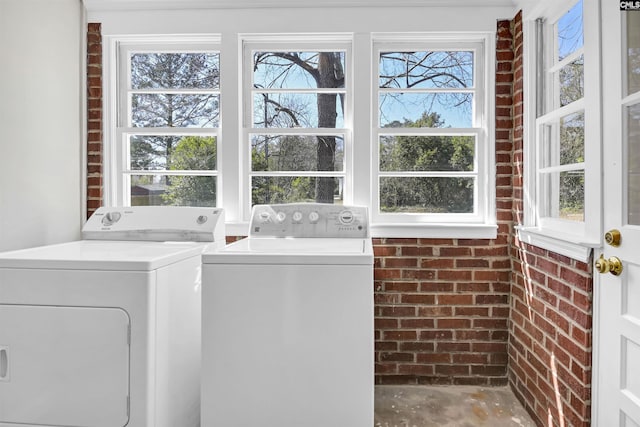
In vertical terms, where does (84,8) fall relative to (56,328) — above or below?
above

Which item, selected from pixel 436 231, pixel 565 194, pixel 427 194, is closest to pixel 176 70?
pixel 427 194

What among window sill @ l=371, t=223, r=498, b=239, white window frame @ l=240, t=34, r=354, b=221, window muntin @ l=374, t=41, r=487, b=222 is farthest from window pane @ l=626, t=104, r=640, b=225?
white window frame @ l=240, t=34, r=354, b=221

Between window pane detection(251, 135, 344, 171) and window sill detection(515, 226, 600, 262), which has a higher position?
window pane detection(251, 135, 344, 171)

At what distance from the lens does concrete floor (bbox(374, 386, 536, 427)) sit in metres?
2.22

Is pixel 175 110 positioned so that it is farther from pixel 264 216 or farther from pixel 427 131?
pixel 427 131

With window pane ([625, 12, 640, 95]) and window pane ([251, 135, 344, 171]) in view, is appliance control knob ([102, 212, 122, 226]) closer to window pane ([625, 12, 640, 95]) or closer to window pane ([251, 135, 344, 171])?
window pane ([251, 135, 344, 171])

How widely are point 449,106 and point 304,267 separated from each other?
1661 mm

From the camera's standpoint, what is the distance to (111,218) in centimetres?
241

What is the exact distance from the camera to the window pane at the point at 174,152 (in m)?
2.80

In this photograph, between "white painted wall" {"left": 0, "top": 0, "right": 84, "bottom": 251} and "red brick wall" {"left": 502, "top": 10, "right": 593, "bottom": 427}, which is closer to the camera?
"red brick wall" {"left": 502, "top": 10, "right": 593, "bottom": 427}

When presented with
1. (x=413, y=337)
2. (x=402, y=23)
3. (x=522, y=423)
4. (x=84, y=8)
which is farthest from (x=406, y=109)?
(x=84, y=8)

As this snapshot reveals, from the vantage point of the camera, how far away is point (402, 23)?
260 centimetres

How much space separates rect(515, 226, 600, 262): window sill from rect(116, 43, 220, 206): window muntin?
1936 millimetres

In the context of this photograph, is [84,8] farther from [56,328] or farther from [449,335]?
[449,335]
